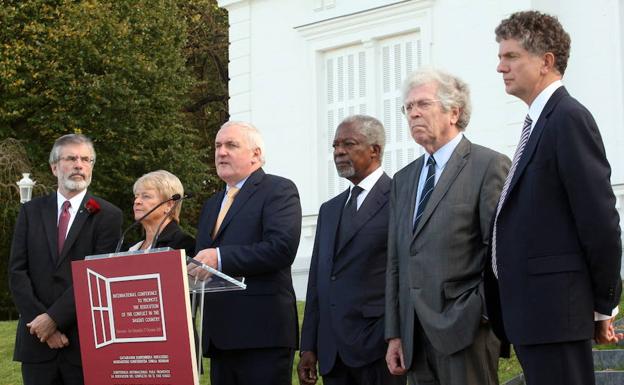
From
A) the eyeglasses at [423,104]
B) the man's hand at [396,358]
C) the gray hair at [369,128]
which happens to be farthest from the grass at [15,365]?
the eyeglasses at [423,104]

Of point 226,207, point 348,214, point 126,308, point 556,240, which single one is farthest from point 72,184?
point 556,240

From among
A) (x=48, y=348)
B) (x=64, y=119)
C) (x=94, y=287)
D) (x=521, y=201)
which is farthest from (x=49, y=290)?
(x=64, y=119)

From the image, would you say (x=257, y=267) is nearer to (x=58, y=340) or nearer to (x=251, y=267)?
(x=251, y=267)

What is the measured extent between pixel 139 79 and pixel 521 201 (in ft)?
67.2

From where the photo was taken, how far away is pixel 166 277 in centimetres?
474

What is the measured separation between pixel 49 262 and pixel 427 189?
2397 millimetres

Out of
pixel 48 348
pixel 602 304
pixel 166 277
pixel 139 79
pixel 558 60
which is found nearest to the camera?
pixel 602 304

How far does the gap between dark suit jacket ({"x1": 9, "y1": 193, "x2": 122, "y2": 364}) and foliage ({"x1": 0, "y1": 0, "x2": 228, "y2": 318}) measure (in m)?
16.1

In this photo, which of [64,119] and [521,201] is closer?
[521,201]

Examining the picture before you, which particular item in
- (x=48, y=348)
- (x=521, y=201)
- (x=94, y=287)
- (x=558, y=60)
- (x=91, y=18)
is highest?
(x=91, y=18)

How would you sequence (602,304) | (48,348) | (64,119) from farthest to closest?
(64,119)
(48,348)
(602,304)

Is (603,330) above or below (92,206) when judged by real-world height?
below

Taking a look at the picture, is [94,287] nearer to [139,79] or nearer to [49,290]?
[49,290]

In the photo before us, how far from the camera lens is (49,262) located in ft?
19.4
